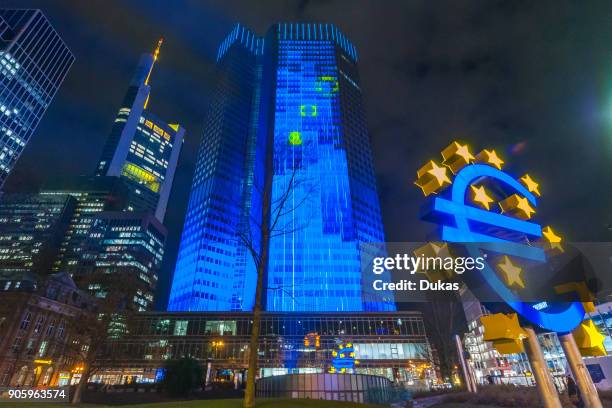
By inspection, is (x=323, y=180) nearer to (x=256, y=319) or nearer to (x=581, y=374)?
(x=256, y=319)

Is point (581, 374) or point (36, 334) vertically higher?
point (36, 334)

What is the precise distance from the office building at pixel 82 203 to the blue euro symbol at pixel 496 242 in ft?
600

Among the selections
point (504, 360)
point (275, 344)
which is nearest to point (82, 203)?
point (275, 344)

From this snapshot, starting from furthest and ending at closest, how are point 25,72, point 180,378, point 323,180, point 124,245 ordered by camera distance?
point 124,245 < point 25,72 < point 323,180 < point 180,378

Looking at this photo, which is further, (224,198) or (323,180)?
(224,198)

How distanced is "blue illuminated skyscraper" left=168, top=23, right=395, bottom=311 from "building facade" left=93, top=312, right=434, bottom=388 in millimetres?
13224

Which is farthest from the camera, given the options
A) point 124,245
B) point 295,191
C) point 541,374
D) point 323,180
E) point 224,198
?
point 124,245

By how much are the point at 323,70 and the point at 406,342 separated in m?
105

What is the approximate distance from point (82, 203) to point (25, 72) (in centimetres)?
7147

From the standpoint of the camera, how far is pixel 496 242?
29.1ft

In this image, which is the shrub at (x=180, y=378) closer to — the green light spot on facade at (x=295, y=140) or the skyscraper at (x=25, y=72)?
the green light spot on facade at (x=295, y=140)

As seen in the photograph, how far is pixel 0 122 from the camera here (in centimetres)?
11862

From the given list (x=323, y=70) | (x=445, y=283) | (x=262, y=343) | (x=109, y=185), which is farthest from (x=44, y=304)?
(x=109, y=185)

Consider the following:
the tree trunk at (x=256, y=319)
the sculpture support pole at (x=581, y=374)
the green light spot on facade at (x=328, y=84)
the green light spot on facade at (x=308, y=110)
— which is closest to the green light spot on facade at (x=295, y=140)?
the tree trunk at (x=256, y=319)
